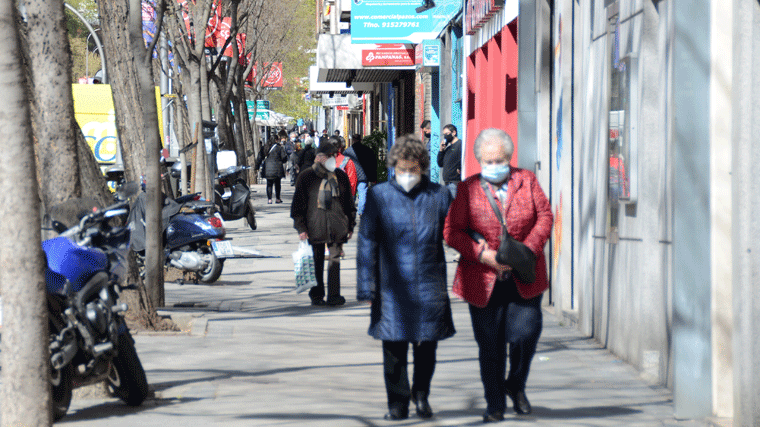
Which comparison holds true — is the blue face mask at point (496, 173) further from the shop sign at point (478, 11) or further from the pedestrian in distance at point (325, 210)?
the shop sign at point (478, 11)

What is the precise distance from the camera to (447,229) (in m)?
6.04

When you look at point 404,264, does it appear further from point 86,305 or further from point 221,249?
point 221,249

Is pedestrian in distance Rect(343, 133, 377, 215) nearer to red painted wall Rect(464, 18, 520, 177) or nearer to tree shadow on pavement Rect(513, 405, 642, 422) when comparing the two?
red painted wall Rect(464, 18, 520, 177)

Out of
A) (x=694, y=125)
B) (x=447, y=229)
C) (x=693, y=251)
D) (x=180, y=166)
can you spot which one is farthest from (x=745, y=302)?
(x=180, y=166)

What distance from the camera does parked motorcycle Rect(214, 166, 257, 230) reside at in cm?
1964

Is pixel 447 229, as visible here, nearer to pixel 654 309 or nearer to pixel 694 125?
pixel 694 125

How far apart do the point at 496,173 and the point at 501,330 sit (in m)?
0.87

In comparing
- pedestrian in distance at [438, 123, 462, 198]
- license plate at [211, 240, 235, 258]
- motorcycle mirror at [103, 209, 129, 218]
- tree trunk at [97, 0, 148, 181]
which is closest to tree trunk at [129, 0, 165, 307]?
tree trunk at [97, 0, 148, 181]

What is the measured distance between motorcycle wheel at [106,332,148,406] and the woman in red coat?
1945 millimetres

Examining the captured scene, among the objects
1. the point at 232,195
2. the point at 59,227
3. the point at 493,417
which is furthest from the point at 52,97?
the point at 232,195

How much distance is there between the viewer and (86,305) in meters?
6.10

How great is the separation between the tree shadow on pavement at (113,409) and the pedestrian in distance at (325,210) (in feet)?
15.9

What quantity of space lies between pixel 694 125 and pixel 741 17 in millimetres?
745

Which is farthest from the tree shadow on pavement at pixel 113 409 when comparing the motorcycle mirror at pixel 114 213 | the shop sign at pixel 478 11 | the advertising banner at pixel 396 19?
the advertising banner at pixel 396 19
